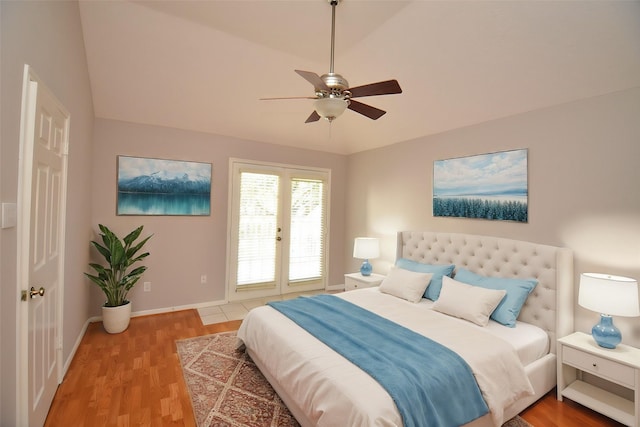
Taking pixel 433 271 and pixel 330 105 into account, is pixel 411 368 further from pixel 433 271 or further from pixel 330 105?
pixel 433 271

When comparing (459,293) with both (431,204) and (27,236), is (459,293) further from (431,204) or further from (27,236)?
(27,236)

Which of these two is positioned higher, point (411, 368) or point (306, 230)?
point (306, 230)

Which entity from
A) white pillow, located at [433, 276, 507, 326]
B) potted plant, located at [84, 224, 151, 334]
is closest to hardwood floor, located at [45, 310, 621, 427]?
potted plant, located at [84, 224, 151, 334]

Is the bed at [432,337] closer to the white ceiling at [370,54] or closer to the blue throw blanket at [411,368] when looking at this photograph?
the blue throw blanket at [411,368]

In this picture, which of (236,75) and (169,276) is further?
(169,276)

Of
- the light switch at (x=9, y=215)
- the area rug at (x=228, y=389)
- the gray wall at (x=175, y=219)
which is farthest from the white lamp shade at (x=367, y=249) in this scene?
the light switch at (x=9, y=215)

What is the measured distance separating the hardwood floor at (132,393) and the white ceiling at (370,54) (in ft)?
8.39

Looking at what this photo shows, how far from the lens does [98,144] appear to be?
3.68 m

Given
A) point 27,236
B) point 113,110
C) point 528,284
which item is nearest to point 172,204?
point 113,110

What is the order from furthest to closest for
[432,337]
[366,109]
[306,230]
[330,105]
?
[306,230] < [366,109] < [432,337] < [330,105]

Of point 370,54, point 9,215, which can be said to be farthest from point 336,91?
point 9,215

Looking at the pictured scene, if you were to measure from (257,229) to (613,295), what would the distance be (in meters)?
3.96

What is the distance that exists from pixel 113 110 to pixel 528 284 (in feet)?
15.7

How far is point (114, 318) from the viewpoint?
339 centimetres
